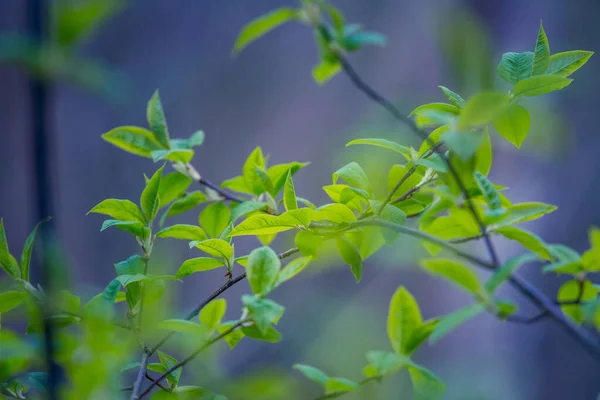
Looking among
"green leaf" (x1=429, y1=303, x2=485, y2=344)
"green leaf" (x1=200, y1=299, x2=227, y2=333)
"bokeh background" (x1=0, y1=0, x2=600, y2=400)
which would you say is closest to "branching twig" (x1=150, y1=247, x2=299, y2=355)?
"green leaf" (x1=200, y1=299, x2=227, y2=333)

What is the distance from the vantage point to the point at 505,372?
5.34 ft

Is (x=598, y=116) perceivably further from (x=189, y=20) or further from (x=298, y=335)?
(x=189, y=20)

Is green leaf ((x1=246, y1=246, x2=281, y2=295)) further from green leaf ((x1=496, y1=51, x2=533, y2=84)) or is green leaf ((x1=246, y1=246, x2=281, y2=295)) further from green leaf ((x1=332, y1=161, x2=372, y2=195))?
green leaf ((x1=496, y1=51, x2=533, y2=84))

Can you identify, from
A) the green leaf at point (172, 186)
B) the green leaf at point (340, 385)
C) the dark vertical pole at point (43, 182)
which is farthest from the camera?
the green leaf at point (172, 186)

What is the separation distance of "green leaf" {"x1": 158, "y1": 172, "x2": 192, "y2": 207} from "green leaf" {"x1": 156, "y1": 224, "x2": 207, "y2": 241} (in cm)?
8

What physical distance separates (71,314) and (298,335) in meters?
1.39

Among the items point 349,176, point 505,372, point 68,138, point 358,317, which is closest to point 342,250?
point 349,176

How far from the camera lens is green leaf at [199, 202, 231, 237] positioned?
1.50 feet

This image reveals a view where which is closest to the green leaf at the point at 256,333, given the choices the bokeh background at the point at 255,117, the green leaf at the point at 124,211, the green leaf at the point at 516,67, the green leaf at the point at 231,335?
the green leaf at the point at 231,335

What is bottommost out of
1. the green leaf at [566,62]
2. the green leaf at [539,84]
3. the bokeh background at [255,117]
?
the bokeh background at [255,117]

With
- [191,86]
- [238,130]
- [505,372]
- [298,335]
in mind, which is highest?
[191,86]

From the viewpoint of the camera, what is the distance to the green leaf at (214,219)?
457 mm

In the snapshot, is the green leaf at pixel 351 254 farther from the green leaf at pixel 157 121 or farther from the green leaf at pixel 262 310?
the green leaf at pixel 157 121

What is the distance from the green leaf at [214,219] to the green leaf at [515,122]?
24cm
